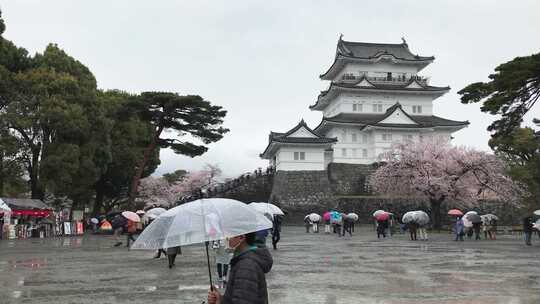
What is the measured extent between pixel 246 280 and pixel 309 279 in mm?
8339

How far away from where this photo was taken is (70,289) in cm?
1080

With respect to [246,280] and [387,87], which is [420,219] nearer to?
[246,280]

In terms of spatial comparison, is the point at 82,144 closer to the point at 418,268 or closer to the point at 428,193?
the point at 428,193

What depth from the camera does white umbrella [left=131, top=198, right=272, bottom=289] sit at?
473 centimetres

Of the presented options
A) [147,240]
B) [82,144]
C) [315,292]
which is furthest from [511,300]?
[82,144]

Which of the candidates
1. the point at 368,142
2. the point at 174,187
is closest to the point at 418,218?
the point at 368,142

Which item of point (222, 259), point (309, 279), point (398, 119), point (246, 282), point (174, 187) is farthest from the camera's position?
point (174, 187)

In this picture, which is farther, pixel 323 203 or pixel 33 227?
pixel 323 203

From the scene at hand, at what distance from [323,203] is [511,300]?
37.9 metres

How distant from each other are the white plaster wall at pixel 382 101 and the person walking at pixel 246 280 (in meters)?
49.2

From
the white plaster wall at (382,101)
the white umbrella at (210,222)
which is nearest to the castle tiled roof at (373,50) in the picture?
the white plaster wall at (382,101)

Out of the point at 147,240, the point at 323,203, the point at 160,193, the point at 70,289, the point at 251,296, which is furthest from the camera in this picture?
the point at 160,193

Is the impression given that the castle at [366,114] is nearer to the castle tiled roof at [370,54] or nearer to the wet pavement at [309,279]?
the castle tiled roof at [370,54]

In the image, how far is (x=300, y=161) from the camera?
48000 millimetres
